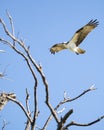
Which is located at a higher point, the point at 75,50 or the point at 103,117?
the point at 75,50

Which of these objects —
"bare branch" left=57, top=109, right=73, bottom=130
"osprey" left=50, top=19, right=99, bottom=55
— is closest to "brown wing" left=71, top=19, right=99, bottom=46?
"osprey" left=50, top=19, right=99, bottom=55

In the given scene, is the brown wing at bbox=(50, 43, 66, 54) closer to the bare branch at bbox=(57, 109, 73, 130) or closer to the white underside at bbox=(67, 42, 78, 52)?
the white underside at bbox=(67, 42, 78, 52)

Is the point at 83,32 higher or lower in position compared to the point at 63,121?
higher

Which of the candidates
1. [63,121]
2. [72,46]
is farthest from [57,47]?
[63,121]

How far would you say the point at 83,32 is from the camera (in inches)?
359

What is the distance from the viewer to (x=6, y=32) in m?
4.78

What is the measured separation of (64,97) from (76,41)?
2.93 meters

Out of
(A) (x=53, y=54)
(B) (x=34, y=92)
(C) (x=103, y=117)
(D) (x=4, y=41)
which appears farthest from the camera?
(A) (x=53, y=54)

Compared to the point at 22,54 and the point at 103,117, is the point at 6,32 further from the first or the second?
the point at 103,117

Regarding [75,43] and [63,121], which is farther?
[75,43]

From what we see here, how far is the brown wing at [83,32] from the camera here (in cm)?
859

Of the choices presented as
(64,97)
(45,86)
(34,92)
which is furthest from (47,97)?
(64,97)

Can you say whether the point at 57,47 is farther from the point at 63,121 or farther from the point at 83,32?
the point at 63,121

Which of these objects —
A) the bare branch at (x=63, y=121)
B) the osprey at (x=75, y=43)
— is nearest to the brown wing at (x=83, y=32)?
the osprey at (x=75, y=43)
